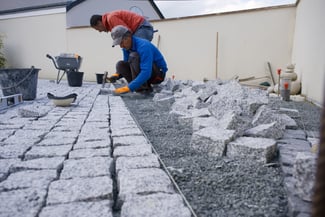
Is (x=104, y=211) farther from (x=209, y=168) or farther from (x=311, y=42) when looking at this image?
(x=311, y=42)

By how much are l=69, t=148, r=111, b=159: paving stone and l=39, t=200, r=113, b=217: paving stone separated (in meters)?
0.53

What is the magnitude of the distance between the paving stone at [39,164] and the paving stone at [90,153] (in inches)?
3.8

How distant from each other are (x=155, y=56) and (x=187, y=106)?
A: 185cm

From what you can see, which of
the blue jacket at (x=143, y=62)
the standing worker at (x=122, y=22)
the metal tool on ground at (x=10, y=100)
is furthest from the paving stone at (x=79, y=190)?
the standing worker at (x=122, y=22)

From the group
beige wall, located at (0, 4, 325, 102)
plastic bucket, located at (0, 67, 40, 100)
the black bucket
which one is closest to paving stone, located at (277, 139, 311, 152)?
beige wall, located at (0, 4, 325, 102)

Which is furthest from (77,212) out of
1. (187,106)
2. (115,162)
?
(187,106)

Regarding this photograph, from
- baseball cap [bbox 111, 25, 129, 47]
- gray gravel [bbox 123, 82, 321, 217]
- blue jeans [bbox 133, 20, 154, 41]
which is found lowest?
gray gravel [bbox 123, 82, 321, 217]

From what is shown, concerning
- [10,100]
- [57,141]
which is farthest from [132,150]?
[10,100]

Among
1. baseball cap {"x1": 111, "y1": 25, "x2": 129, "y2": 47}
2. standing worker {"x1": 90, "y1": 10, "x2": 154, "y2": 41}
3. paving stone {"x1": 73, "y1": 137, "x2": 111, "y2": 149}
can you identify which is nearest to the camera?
paving stone {"x1": 73, "y1": 137, "x2": 111, "y2": 149}

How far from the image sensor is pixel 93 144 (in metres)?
1.73

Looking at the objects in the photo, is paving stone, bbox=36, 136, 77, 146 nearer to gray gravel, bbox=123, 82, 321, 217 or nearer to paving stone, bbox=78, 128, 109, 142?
paving stone, bbox=78, 128, 109, 142

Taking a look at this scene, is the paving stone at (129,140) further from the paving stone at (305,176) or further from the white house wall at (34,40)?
the white house wall at (34,40)

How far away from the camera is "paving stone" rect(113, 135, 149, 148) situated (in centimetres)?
173

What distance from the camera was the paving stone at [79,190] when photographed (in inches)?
41.4
